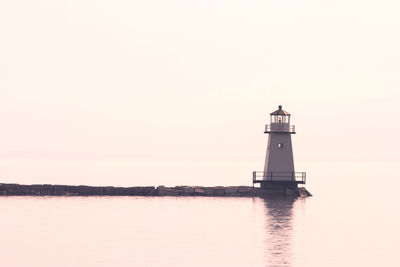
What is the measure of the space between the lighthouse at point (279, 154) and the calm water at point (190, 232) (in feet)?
6.11

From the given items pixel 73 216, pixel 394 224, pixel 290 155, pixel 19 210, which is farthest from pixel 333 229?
pixel 19 210

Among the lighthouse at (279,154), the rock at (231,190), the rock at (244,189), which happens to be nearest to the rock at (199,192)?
the rock at (231,190)

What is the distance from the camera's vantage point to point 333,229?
63.8 m

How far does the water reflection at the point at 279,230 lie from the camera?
4725cm

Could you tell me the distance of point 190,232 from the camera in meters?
58.9

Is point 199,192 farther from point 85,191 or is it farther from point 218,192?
point 85,191

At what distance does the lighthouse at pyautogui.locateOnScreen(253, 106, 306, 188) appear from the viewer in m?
75.6

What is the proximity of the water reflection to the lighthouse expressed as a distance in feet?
5.88

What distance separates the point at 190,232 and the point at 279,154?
1881cm

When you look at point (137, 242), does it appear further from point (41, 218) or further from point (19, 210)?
point (19, 210)

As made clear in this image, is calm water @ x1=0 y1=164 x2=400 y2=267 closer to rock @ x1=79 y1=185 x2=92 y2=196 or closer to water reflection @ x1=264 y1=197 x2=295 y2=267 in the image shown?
water reflection @ x1=264 y1=197 x2=295 y2=267

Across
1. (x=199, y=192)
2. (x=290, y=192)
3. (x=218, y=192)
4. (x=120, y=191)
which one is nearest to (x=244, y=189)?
(x=218, y=192)

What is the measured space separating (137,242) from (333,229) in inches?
666

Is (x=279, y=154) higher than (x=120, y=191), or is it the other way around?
(x=279, y=154)
